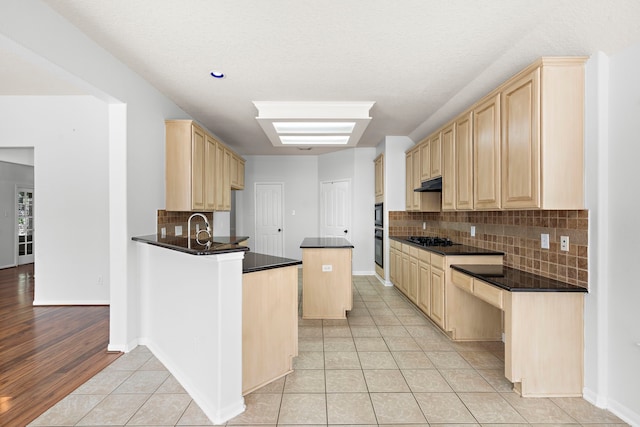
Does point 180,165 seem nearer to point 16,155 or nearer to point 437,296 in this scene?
point 437,296

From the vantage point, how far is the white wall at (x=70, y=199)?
156 inches

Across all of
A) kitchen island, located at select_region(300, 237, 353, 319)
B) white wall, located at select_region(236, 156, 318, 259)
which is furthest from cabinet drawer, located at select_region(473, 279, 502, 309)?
white wall, located at select_region(236, 156, 318, 259)

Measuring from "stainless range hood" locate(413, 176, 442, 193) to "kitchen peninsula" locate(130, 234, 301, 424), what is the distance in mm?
2416

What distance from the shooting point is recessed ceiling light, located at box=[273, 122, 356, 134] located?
138 inches

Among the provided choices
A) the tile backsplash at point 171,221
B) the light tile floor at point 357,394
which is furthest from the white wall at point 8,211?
the light tile floor at point 357,394

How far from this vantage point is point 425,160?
4141 millimetres

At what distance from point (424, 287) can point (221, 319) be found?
2.58 meters

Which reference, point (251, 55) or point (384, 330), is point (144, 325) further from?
point (251, 55)

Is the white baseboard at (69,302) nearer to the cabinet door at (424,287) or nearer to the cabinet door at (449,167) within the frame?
the cabinet door at (424,287)

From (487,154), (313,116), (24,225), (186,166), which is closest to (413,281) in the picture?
(487,154)

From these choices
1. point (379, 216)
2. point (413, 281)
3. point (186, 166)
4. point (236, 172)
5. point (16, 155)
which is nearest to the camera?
point (186, 166)

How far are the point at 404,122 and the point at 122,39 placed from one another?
3527 millimetres

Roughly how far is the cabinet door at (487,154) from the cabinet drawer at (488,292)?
2.31 ft

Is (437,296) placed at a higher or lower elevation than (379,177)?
lower
